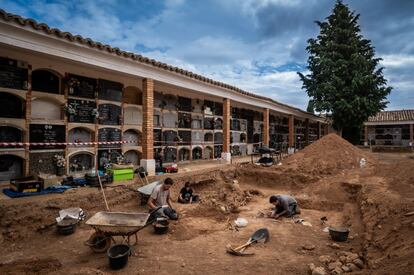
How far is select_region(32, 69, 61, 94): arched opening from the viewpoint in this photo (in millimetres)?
8062

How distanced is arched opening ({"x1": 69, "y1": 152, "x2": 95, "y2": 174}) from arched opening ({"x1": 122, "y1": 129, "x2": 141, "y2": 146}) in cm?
165

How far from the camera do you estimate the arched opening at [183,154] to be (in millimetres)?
13393

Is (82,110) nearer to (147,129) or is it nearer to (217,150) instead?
(147,129)

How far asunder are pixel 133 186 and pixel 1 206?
11.2 feet

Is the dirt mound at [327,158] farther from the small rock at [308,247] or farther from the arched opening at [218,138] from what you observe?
the small rock at [308,247]

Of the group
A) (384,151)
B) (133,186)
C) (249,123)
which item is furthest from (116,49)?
(384,151)

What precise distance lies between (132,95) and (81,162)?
3662mm

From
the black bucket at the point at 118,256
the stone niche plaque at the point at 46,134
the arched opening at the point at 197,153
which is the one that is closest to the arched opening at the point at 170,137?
the arched opening at the point at 197,153

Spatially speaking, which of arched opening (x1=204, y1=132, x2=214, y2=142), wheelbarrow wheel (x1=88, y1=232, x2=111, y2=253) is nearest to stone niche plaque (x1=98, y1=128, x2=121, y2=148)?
wheelbarrow wheel (x1=88, y1=232, x2=111, y2=253)

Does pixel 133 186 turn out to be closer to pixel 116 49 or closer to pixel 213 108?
pixel 116 49

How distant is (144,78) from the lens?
948cm

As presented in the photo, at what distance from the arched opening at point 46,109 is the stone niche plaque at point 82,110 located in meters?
0.38

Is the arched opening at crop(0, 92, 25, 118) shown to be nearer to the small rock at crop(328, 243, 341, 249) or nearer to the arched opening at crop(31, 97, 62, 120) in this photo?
the arched opening at crop(31, 97, 62, 120)

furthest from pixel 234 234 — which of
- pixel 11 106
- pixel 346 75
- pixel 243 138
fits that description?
pixel 346 75
